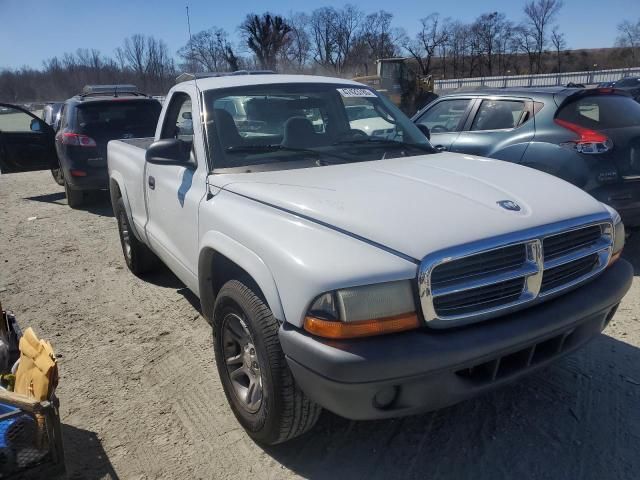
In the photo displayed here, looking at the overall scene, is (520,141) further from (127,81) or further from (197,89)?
(127,81)

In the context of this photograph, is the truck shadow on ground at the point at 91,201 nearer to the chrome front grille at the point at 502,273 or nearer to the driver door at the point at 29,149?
the driver door at the point at 29,149

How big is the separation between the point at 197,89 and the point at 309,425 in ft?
7.75

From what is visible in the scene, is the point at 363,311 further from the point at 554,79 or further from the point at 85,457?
the point at 554,79

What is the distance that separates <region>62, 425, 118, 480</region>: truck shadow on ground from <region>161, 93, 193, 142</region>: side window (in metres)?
2.09

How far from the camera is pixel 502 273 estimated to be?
220 centimetres

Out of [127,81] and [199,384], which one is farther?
[127,81]

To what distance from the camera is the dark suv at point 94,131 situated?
823 cm

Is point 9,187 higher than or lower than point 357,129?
lower

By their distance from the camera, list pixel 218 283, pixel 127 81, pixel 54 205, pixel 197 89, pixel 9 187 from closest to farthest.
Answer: pixel 218 283, pixel 197 89, pixel 54 205, pixel 9 187, pixel 127 81

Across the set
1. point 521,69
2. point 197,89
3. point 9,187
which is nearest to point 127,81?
point 9,187

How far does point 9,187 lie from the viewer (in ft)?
38.6

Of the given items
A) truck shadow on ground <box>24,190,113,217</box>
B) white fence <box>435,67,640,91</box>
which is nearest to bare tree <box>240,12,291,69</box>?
white fence <box>435,67,640,91</box>

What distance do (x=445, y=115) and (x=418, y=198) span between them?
449 centimetres

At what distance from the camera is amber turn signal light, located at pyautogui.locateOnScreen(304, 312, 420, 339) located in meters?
2.00
